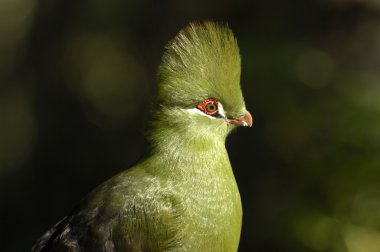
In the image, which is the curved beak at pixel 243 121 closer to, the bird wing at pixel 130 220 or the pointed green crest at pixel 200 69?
the pointed green crest at pixel 200 69

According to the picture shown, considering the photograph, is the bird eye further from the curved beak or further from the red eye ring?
the curved beak

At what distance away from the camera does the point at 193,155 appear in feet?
11.1

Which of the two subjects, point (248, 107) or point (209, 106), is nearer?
point (209, 106)

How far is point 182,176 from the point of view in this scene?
3334 millimetres

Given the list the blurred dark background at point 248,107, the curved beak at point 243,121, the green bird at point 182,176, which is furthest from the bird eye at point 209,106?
the blurred dark background at point 248,107

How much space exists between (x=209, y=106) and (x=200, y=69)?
189 millimetres

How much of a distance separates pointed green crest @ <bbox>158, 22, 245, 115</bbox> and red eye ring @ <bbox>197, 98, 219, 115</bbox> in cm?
2

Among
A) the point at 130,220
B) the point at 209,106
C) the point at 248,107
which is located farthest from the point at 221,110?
the point at 248,107

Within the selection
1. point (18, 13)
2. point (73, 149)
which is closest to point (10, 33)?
point (18, 13)

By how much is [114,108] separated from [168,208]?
199 inches

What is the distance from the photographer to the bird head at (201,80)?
3320 millimetres

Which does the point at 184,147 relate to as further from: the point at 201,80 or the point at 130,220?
the point at 130,220

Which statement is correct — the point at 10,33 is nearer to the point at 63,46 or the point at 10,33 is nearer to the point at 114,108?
A: the point at 63,46

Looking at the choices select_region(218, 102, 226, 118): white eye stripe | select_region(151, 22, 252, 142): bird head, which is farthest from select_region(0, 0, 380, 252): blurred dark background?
select_region(218, 102, 226, 118): white eye stripe
